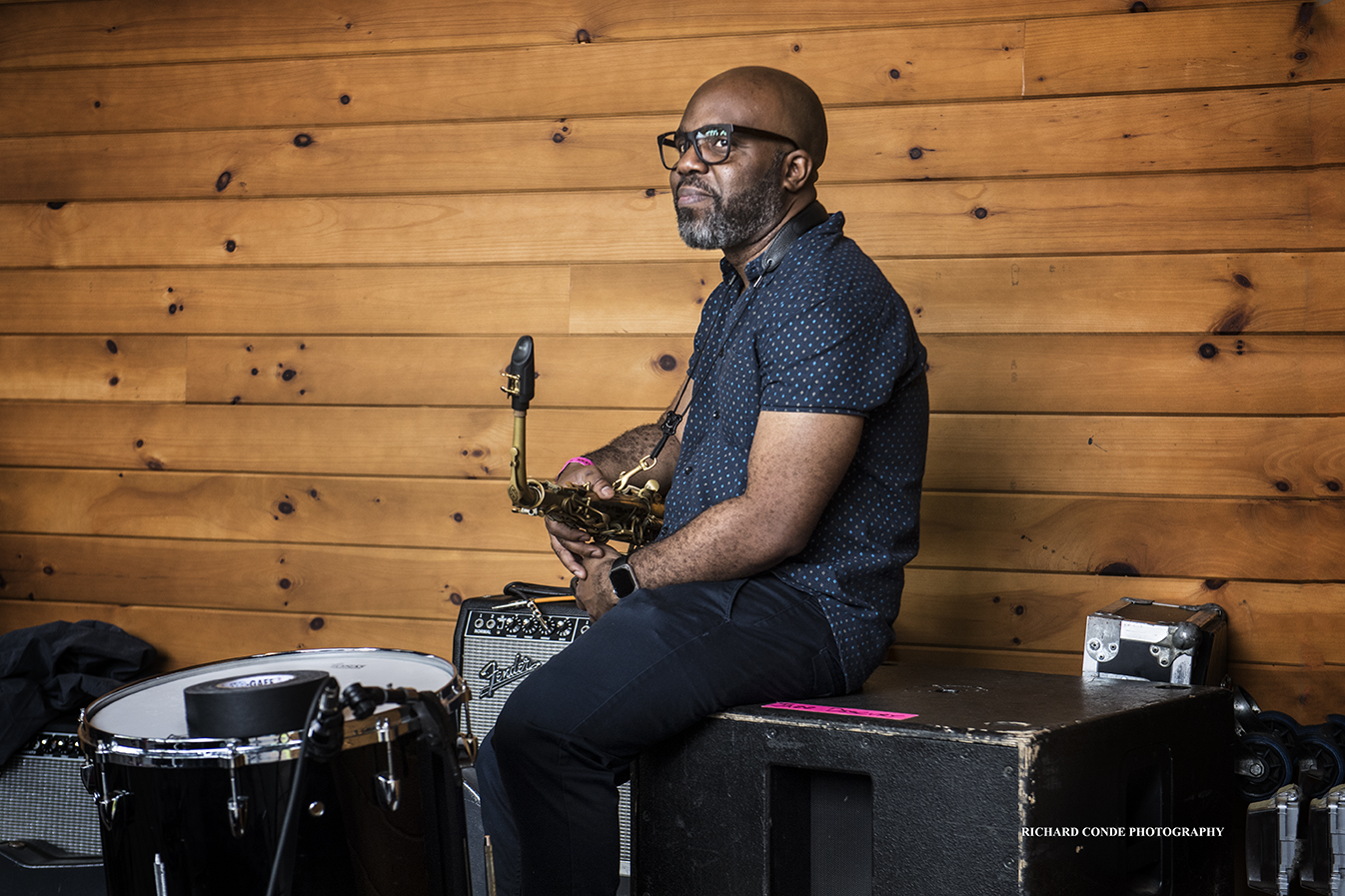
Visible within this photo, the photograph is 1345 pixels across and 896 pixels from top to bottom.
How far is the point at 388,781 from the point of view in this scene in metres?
1.25

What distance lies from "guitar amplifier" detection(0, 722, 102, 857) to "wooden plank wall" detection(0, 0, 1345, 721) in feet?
1.37

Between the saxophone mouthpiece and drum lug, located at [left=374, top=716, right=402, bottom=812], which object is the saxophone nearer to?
the saxophone mouthpiece

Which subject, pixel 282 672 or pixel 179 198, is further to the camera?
pixel 179 198

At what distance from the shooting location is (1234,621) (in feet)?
7.48

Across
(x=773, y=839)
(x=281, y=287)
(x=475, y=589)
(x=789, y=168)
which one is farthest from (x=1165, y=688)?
(x=281, y=287)

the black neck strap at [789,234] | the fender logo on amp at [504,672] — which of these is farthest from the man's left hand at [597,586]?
the black neck strap at [789,234]

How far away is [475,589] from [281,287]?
892mm

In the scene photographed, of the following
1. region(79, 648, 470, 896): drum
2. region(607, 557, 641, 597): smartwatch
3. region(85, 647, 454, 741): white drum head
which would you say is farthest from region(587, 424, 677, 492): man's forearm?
region(79, 648, 470, 896): drum

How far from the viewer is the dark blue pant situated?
1616 millimetres

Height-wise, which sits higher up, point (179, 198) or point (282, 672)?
point (179, 198)

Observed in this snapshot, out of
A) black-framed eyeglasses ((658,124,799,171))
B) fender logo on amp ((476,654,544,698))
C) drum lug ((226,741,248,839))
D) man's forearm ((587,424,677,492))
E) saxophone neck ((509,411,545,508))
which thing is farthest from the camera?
fender logo on amp ((476,654,544,698))

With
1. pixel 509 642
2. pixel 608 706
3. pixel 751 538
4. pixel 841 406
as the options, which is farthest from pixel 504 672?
pixel 841 406

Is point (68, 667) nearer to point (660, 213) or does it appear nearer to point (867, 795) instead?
point (660, 213)

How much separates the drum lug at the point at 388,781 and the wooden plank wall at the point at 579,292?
1.39 meters
